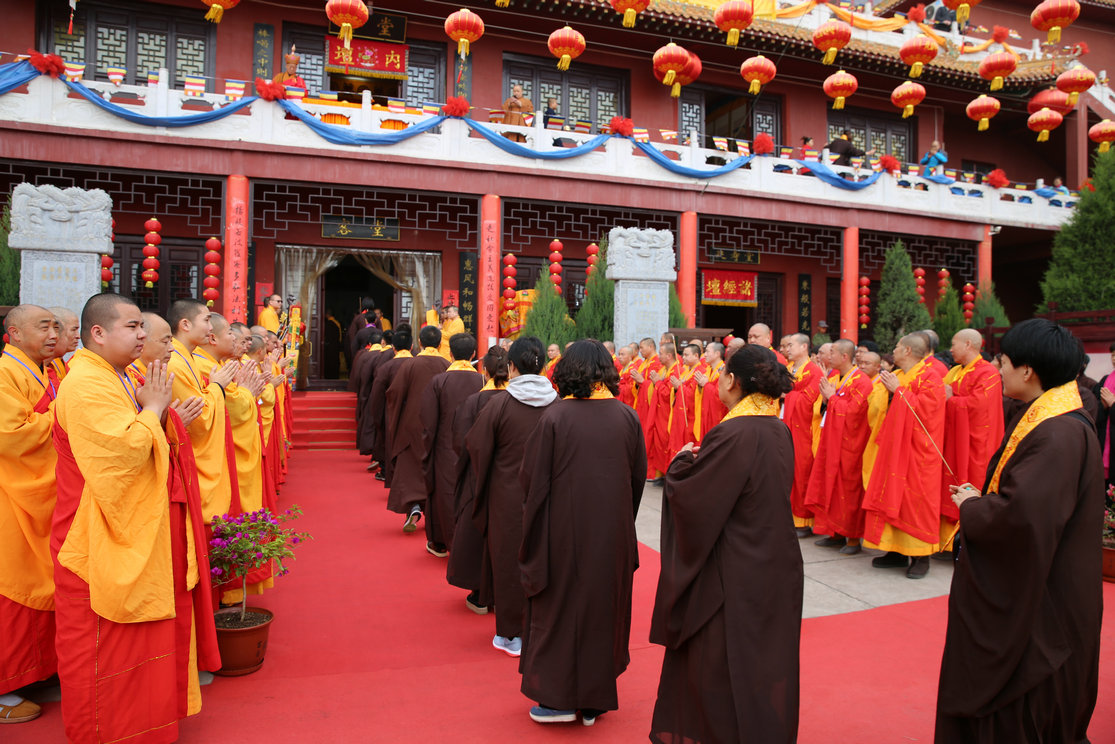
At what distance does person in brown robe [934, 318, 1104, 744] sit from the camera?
7.29 feet

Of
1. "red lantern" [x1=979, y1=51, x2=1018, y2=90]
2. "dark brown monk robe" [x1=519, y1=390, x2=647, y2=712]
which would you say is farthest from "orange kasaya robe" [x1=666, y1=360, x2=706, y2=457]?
"red lantern" [x1=979, y1=51, x2=1018, y2=90]

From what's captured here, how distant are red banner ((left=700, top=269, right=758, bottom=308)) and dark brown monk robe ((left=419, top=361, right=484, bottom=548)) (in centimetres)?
1125

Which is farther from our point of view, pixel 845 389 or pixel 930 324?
pixel 930 324

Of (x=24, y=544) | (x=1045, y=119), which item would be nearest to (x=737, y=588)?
(x=24, y=544)

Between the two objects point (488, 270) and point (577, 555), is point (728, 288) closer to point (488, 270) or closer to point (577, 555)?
point (488, 270)

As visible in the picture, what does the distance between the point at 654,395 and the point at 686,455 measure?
6.08 meters

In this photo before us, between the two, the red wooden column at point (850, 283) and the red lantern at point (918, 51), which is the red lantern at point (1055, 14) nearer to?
the red lantern at point (918, 51)

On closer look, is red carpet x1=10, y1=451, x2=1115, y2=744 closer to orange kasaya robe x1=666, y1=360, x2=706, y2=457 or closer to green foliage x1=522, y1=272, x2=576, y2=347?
orange kasaya robe x1=666, y1=360, x2=706, y2=457

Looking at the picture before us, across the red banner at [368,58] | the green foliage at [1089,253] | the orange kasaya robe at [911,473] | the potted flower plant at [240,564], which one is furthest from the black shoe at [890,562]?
the red banner at [368,58]

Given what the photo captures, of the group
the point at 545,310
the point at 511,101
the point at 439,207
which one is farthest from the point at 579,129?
the point at 545,310

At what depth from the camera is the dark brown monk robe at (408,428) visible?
20.3ft

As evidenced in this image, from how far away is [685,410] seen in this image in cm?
809

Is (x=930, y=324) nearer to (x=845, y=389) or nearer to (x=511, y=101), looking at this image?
(x=511, y=101)

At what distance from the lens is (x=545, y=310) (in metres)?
11.7
